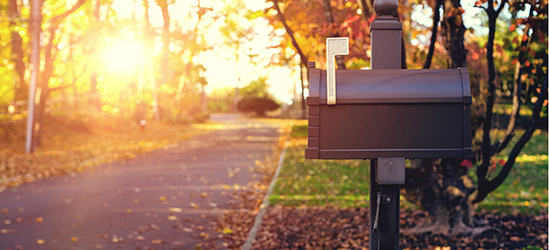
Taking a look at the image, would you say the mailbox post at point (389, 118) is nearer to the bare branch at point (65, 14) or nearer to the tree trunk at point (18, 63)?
the bare branch at point (65, 14)

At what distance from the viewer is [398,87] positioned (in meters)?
2.34

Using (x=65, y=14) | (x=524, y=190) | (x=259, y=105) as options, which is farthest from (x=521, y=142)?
(x=259, y=105)

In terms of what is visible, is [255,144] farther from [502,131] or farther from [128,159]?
[502,131]

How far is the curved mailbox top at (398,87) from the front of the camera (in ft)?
7.59

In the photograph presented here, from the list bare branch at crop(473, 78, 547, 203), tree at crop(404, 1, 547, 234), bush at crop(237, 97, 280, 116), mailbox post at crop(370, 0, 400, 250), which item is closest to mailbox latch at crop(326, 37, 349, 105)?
mailbox post at crop(370, 0, 400, 250)

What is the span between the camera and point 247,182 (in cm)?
991

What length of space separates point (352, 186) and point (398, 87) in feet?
21.4

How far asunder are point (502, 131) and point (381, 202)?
3886 mm

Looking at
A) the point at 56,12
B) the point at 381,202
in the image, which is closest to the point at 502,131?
the point at 381,202

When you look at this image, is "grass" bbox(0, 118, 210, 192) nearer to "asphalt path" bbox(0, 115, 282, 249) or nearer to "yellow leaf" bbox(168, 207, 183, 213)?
"asphalt path" bbox(0, 115, 282, 249)

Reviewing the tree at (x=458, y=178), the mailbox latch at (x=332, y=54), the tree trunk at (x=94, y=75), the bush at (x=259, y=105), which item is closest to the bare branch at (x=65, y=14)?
the tree trunk at (x=94, y=75)

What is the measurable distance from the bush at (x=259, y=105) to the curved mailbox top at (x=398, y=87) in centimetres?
4195

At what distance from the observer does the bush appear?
146 feet

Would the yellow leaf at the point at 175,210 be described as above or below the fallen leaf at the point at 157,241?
above
